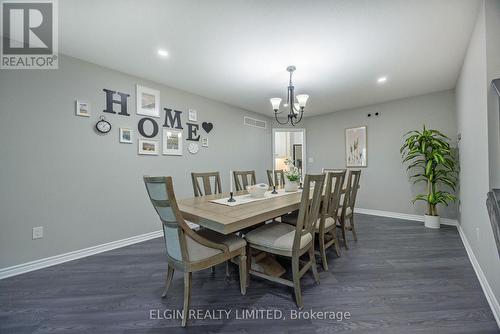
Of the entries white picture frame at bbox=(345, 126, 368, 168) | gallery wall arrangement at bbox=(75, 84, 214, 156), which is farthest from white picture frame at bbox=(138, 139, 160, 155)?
white picture frame at bbox=(345, 126, 368, 168)

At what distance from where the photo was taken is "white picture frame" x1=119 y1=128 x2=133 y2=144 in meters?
2.77

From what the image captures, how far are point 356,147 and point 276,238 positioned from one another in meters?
3.79

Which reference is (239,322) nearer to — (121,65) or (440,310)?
(440,310)

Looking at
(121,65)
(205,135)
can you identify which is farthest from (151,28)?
(205,135)

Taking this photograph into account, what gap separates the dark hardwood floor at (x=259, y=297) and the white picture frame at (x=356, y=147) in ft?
7.80

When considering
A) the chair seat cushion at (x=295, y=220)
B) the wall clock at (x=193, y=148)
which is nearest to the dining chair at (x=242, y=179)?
the chair seat cushion at (x=295, y=220)

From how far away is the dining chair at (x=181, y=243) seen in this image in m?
1.31

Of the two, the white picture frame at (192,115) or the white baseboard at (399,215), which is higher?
the white picture frame at (192,115)

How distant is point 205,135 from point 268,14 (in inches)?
96.5

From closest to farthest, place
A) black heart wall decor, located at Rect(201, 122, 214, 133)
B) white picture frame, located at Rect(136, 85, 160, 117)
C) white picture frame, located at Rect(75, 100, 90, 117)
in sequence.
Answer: white picture frame, located at Rect(75, 100, 90, 117), white picture frame, located at Rect(136, 85, 160, 117), black heart wall decor, located at Rect(201, 122, 214, 133)

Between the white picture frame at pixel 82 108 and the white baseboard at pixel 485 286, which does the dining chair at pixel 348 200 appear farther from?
the white picture frame at pixel 82 108

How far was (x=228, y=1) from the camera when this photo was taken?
1573 millimetres

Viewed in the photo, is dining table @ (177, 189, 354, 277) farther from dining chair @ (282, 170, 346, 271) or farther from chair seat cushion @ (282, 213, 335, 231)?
chair seat cushion @ (282, 213, 335, 231)

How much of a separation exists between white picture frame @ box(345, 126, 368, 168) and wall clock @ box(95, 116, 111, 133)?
15.5 ft
